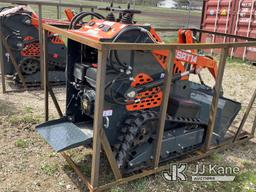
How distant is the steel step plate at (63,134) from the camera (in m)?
3.24

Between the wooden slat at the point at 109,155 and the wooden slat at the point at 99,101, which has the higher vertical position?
the wooden slat at the point at 99,101

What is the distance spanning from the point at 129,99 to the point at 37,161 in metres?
1.37

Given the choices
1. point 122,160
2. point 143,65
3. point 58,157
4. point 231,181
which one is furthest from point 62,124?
point 231,181

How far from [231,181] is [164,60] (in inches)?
62.5

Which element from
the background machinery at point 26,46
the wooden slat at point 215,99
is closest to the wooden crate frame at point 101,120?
the wooden slat at point 215,99

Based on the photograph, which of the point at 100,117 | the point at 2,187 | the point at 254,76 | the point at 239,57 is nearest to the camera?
the point at 100,117

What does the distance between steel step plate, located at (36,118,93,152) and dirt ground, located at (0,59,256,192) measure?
17.2 inches

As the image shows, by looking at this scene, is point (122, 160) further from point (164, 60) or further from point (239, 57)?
point (239, 57)

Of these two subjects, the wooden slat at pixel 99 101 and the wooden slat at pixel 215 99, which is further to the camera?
the wooden slat at pixel 215 99

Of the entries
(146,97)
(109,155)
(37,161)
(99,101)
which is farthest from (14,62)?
(99,101)

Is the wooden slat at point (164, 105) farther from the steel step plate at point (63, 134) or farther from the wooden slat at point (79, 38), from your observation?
the wooden slat at point (79, 38)

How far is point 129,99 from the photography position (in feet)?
11.1

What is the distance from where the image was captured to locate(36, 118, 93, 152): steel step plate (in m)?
3.24

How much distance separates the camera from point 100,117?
289cm
